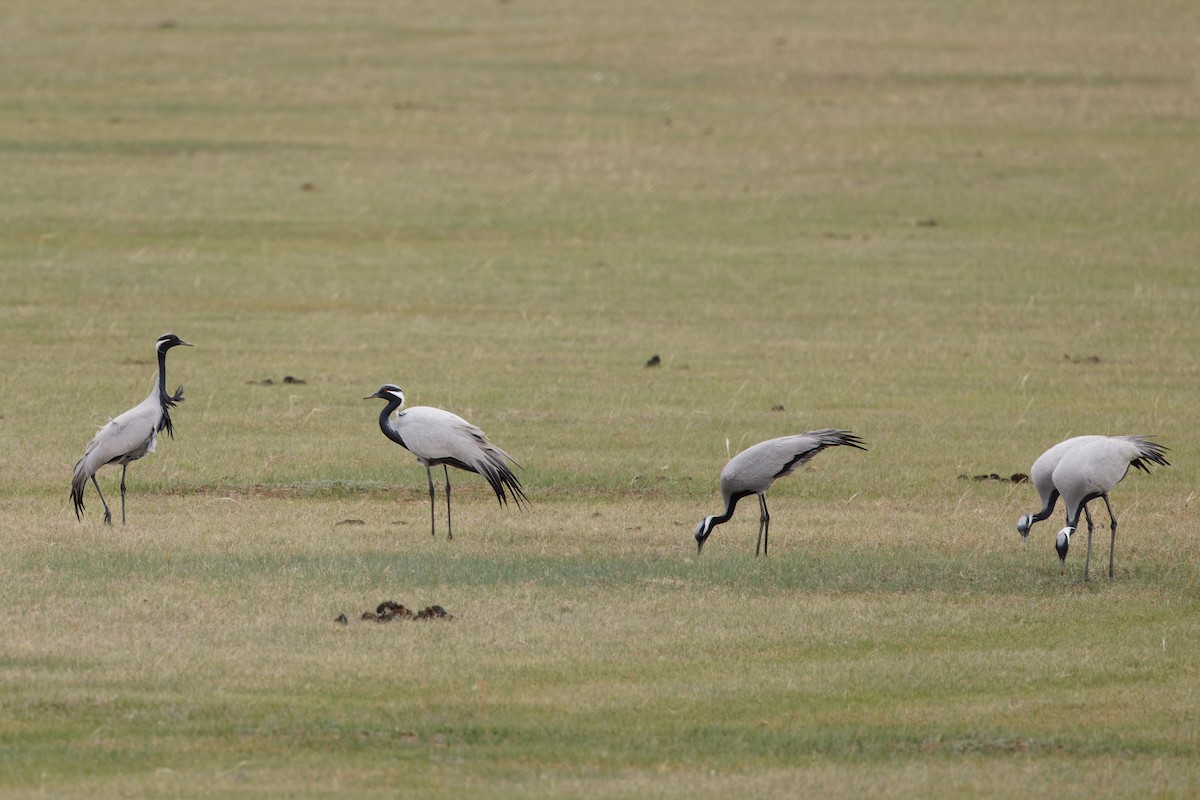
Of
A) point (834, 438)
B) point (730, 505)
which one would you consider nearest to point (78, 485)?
point (730, 505)

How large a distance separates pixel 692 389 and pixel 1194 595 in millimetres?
9882

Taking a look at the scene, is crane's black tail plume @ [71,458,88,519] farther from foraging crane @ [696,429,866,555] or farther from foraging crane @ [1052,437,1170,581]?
foraging crane @ [1052,437,1170,581]

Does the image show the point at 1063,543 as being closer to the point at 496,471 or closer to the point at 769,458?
the point at 769,458

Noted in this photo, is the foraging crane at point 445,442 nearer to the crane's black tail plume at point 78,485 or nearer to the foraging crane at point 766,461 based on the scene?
the foraging crane at point 766,461

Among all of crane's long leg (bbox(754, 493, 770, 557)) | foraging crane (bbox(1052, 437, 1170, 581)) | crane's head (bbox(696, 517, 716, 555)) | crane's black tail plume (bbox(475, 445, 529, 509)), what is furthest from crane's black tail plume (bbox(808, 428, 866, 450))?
crane's black tail plume (bbox(475, 445, 529, 509))

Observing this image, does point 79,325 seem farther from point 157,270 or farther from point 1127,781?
point 1127,781

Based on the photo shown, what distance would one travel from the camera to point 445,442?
14719 mm

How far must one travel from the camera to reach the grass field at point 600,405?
389 inches

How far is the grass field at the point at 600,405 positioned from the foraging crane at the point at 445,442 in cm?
56

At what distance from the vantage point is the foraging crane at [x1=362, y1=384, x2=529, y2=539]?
1471 cm

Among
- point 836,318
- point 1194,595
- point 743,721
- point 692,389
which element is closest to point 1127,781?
point 743,721

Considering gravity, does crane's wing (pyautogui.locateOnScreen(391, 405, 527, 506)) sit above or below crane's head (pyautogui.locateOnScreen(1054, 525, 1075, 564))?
above

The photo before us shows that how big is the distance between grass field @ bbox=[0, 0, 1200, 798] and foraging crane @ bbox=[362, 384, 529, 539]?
21.9 inches

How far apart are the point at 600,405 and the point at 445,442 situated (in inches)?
254
